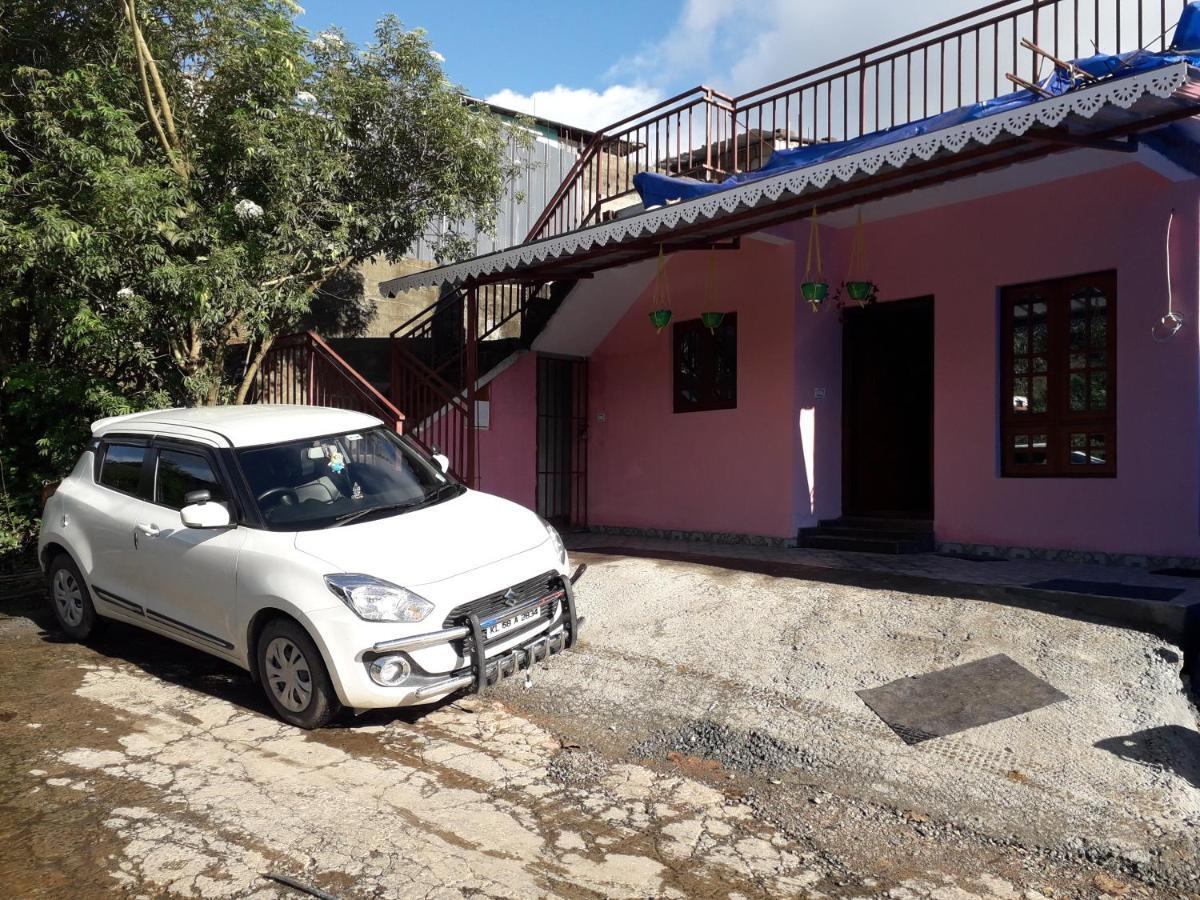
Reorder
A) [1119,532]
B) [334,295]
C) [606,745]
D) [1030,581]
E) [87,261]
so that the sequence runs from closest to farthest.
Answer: [606,745], [1030,581], [1119,532], [87,261], [334,295]

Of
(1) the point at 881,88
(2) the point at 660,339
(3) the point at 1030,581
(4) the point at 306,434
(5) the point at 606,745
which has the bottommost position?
(5) the point at 606,745

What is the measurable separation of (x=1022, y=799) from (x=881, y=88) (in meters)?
6.80

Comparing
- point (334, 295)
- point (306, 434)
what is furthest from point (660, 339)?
point (306, 434)

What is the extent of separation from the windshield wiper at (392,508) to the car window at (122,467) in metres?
1.83

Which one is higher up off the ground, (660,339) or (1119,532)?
(660,339)

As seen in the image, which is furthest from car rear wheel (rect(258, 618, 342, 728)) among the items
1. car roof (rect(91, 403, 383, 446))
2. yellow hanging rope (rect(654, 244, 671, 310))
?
yellow hanging rope (rect(654, 244, 671, 310))

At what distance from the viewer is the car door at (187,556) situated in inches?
203

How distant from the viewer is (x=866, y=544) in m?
8.77

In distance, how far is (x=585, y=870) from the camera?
3.40m

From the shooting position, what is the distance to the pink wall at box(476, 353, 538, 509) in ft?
36.5

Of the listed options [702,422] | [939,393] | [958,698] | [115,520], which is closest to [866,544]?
[939,393]

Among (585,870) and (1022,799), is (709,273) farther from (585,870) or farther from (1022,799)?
(585,870)

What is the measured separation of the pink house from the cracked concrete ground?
256cm

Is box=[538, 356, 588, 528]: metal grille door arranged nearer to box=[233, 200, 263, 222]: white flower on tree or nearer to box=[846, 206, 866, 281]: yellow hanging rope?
box=[846, 206, 866, 281]: yellow hanging rope
